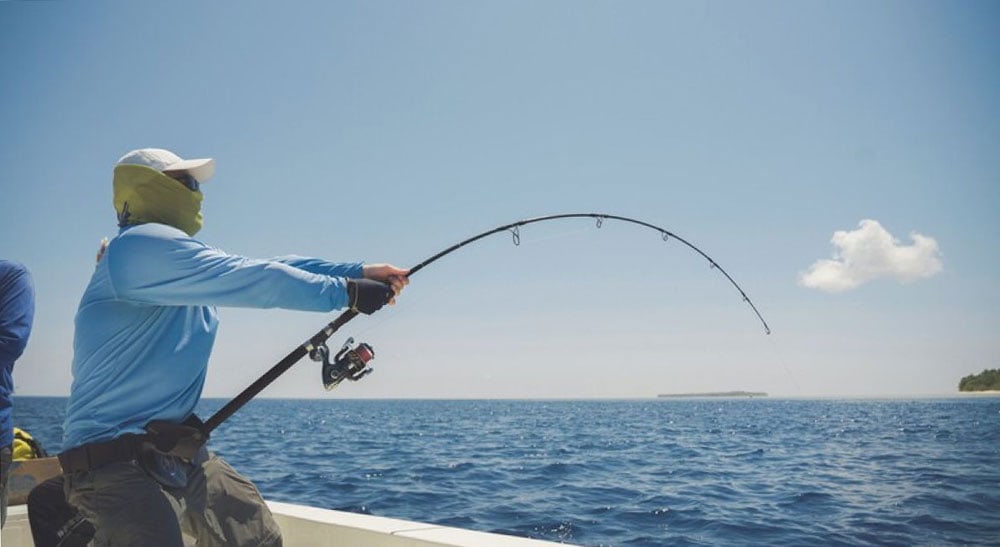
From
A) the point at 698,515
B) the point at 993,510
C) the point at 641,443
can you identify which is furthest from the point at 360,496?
the point at 641,443

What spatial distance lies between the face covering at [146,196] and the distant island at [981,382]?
149688 millimetres

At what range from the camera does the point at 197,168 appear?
2441 mm

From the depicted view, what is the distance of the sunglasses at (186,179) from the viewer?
8.00 ft

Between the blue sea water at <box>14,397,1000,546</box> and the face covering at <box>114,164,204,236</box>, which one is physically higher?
the face covering at <box>114,164,204,236</box>

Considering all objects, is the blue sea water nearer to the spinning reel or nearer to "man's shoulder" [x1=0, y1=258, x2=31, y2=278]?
the spinning reel

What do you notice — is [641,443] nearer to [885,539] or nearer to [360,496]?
[360,496]

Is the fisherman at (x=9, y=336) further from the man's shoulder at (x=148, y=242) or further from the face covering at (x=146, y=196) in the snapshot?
the man's shoulder at (x=148, y=242)

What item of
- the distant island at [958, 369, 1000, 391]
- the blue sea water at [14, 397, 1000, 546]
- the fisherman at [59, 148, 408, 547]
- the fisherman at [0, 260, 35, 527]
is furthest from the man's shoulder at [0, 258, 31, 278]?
the distant island at [958, 369, 1000, 391]

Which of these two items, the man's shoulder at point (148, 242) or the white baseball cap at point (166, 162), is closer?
the man's shoulder at point (148, 242)

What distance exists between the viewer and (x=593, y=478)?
46.7 ft

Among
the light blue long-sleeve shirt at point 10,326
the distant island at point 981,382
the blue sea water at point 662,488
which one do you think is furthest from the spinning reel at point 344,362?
the distant island at point 981,382

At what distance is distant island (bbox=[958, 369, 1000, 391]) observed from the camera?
125438 mm

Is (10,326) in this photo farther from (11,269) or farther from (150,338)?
(150,338)

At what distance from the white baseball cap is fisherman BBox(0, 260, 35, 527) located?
44.9 inches
